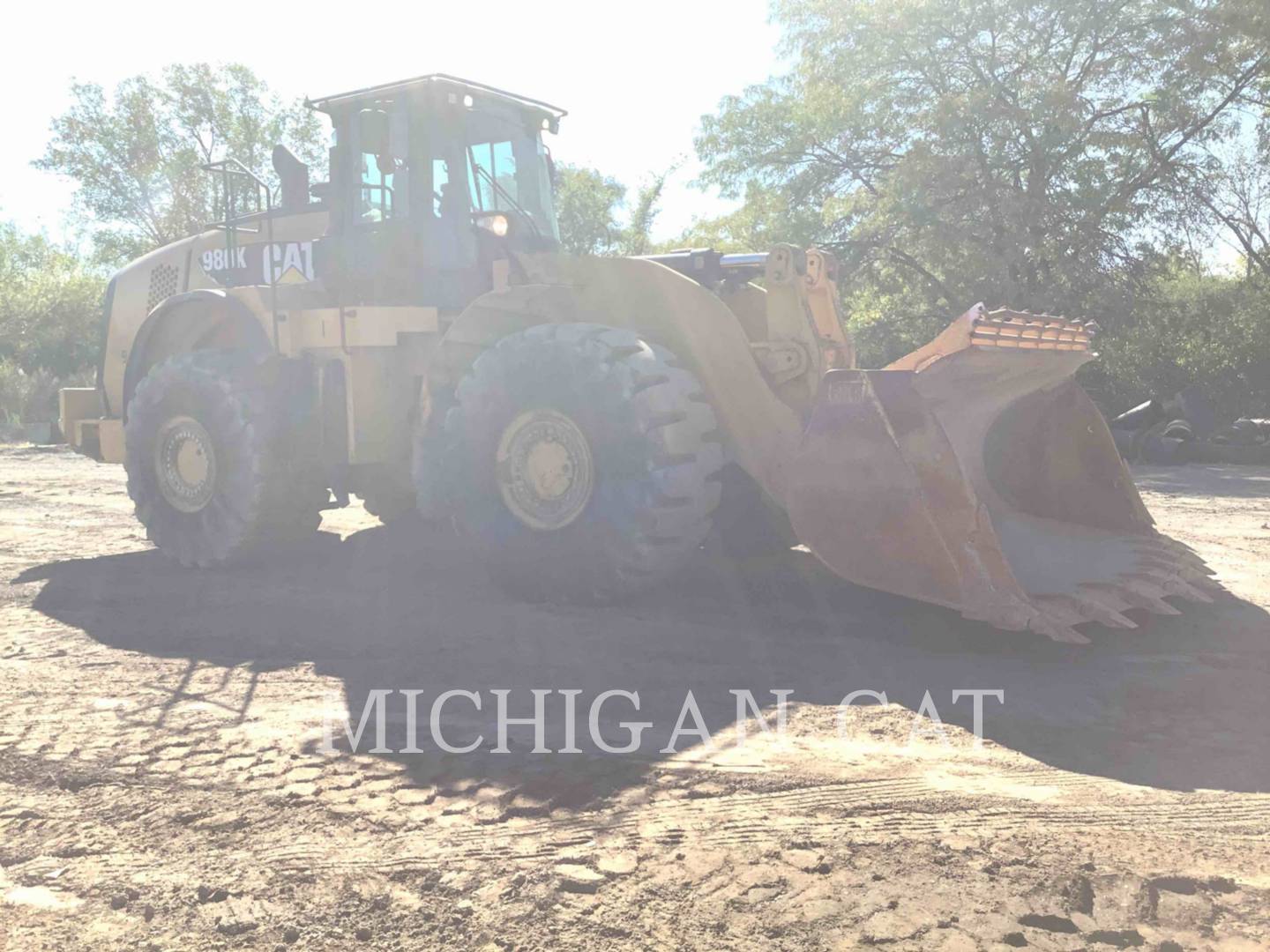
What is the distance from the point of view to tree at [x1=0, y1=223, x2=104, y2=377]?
2898 centimetres

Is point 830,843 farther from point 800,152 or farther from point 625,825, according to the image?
point 800,152

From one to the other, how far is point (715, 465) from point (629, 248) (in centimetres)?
3292

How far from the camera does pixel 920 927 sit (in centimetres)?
239

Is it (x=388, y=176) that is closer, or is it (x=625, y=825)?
(x=625, y=825)

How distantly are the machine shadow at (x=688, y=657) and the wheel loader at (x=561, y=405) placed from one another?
25 cm

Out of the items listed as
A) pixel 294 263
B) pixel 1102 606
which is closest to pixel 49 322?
pixel 294 263

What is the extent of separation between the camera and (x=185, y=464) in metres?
7.37

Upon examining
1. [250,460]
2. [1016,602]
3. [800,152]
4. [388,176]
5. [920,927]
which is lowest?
[920,927]

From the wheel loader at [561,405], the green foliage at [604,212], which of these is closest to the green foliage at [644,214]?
the green foliage at [604,212]

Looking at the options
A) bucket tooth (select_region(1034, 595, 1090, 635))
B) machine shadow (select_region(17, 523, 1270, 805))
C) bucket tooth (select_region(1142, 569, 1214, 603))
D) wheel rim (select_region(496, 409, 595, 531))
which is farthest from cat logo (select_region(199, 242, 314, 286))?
bucket tooth (select_region(1142, 569, 1214, 603))

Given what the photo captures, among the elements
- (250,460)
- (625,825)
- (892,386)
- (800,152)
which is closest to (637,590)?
(892,386)

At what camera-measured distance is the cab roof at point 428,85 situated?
6711mm

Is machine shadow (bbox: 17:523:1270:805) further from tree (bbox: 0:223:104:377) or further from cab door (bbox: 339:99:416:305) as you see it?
tree (bbox: 0:223:104:377)

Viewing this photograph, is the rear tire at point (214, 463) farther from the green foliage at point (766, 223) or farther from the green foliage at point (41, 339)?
the green foliage at point (41, 339)
